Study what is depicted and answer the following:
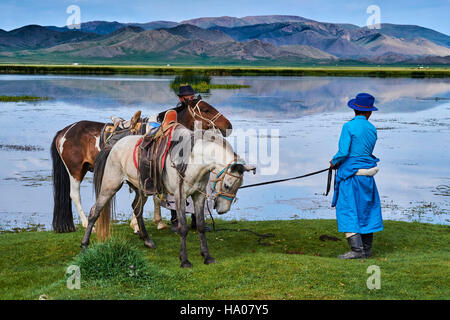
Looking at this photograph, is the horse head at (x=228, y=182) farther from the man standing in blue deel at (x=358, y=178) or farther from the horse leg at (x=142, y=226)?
the horse leg at (x=142, y=226)

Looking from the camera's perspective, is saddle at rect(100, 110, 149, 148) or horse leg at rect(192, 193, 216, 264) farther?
saddle at rect(100, 110, 149, 148)

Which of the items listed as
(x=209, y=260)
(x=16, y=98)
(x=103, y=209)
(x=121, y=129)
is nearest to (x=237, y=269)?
(x=209, y=260)

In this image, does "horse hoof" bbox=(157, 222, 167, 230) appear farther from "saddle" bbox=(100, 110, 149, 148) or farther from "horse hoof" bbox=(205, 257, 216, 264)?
"horse hoof" bbox=(205, 257, 216, 264)

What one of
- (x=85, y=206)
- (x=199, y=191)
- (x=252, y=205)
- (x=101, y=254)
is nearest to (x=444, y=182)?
(x=252, y=205)

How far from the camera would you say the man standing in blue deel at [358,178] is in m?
7.43

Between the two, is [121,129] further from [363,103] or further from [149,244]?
[363,103]

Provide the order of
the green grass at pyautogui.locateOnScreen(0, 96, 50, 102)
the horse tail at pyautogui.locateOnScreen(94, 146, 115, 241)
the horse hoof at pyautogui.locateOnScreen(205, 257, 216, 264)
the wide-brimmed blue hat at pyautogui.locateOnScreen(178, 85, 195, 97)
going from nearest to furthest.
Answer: the horse hoof at pyautogui.locateOnScreen(205, 257, 216, 264) → the horse tail at pyautogui.locateOnScreen(94, 146, 115, 241) → the wide-brimmed blue hat at pyautogui.locateOnScreen(178, 85, 195, 97) → the green grass at pyautogui.locateOnScreen(0, 96, 50, 102)

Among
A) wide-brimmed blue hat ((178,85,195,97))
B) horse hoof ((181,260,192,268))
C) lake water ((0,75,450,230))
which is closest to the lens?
horse hoof ((181,260,192,268))

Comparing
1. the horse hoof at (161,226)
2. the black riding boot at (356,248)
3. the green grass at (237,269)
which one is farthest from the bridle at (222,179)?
the horse hoof at (161,226)

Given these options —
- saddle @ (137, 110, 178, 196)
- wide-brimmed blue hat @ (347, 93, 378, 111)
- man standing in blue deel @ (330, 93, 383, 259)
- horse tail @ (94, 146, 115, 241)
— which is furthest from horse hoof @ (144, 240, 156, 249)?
wide-brimmed blue hat @ (347, 93, 378, 111)

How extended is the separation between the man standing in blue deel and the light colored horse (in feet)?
5.81

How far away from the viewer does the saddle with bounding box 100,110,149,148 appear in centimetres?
898

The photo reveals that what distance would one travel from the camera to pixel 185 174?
6.85m
